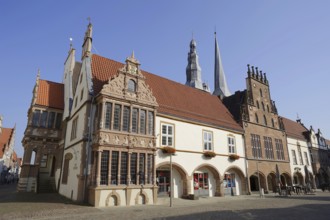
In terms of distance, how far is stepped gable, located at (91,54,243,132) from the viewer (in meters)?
22.2

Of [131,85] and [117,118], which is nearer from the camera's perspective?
[117,118]

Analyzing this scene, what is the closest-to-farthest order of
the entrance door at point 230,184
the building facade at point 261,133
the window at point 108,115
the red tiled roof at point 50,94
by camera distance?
1. the window at point 108,115
2. the entrance door at point 230,184
3. the red tiled roof at point 50,94
4. the building facade at point 261,133

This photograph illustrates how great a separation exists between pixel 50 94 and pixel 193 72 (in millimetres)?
43307

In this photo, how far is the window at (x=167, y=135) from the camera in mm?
21308

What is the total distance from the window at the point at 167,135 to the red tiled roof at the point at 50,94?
14.9 m

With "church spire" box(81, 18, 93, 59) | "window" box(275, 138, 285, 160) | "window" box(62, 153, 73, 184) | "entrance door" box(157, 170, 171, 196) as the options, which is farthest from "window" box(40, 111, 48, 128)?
"window" box(275, 138, 285, 160)

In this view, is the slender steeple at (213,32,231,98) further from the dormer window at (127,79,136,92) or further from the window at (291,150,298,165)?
the dormer window at (127,79,136,92)

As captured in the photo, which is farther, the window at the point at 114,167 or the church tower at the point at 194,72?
the church tower at the point at 194,72

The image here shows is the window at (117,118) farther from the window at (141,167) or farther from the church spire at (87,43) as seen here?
the church spire at (87,43)

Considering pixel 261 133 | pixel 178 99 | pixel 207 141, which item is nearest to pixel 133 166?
pixel 207 141

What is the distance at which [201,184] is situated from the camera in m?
24.3

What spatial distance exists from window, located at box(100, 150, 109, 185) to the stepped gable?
5.61 m

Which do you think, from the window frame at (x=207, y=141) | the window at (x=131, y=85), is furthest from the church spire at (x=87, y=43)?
the window frame at (x=207, y=141)

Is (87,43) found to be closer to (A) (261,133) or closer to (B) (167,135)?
(B) (167,135)
